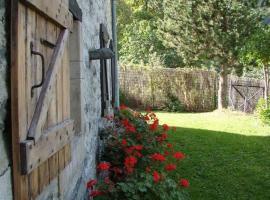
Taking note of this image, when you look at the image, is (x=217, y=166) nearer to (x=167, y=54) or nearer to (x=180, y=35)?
(x=180, y=35)

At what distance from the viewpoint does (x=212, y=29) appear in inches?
529

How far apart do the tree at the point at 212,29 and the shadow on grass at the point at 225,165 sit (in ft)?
15.4

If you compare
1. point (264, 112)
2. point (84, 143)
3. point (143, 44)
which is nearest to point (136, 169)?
point (84, 143)

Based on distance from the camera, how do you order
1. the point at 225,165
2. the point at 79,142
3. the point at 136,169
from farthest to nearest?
the point at 225,165 → the point at 136,169 → the point at 79,142

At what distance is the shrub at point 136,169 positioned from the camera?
3.07 m

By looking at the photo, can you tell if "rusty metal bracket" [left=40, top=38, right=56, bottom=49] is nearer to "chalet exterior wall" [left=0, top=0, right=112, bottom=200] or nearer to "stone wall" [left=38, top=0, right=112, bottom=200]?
"chalet exterior wall" [left=0, top=0, right=112, bottom=200]

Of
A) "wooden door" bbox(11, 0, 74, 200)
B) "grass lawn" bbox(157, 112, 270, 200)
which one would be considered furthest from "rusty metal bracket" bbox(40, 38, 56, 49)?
"grass lawn" bbox(157, 112, 270, 200)

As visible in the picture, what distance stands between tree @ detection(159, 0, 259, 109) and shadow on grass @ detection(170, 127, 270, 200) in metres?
4.70

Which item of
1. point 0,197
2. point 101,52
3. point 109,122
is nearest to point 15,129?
point 0,197

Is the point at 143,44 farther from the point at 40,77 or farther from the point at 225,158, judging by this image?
the point at 40,77

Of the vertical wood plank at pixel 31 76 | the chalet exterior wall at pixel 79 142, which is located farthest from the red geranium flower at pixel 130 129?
the vertical wood plank at pixel 31 76

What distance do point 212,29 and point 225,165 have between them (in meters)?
7.58

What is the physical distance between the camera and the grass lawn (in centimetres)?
549

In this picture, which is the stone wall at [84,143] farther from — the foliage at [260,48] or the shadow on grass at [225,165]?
the foliage at [260,48]
